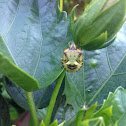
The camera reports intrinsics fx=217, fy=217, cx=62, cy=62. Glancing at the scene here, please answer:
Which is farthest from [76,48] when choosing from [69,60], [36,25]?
[36,25]

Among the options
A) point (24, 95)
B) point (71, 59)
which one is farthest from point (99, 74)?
point (24, 95)

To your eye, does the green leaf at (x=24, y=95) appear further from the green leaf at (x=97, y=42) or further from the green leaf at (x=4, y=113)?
the green leaf at (x=97, y=42)

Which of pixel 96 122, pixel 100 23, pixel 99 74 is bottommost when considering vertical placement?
pixel 99 74

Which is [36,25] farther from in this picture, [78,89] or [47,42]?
[78,89]

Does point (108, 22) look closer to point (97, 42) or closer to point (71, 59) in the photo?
point (97, 42)

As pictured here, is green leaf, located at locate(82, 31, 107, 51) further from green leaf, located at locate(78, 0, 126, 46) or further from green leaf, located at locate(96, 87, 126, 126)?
green leaf, located at locate(96, 87, 126, 126)

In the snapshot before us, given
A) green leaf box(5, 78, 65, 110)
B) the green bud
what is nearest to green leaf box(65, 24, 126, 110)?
green leaf box(5, 78, 65, 110)

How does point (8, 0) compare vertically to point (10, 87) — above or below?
above
